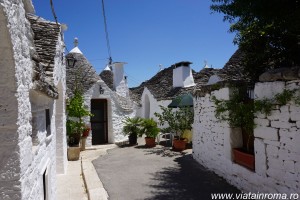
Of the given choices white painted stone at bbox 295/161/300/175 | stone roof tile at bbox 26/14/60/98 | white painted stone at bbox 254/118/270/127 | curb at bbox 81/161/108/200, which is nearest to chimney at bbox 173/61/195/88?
curb at bbox 81/161/108/200

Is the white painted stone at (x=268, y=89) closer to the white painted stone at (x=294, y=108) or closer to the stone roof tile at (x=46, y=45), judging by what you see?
the white painted stone at (x=294, y=108)

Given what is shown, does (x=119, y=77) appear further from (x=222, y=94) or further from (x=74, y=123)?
(x=222, y=94)

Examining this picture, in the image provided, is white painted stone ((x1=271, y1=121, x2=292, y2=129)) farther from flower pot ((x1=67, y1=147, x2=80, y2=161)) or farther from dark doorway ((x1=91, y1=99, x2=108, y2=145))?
dark doorway ((x1=91, y1=99, x2=108, y2=145))

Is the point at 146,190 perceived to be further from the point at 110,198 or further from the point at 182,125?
the point at 182,125

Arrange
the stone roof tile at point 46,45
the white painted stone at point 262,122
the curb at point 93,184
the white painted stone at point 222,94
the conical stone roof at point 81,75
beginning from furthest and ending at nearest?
the conical stone roof at point 81,75 < the white painted stone at point 222,94 < the curb at point 93,184 < the white painted stone at point 262,122 < the stone roof tile at point 46,45

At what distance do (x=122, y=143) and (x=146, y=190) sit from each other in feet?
23.2

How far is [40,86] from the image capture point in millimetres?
2852

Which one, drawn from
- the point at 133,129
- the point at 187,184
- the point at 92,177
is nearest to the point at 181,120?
the point at 133,129

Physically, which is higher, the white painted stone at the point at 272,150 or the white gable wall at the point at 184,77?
the white gable wall at the point at 184,77

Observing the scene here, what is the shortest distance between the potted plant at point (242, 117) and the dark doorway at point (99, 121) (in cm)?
820

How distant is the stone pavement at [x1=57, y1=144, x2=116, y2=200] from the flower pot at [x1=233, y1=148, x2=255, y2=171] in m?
2.97

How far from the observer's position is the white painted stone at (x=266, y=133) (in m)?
4.48

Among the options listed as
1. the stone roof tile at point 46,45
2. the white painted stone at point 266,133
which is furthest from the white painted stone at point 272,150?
the stone roof tile at point 46,45

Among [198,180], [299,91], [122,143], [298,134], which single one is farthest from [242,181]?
[122,143]
